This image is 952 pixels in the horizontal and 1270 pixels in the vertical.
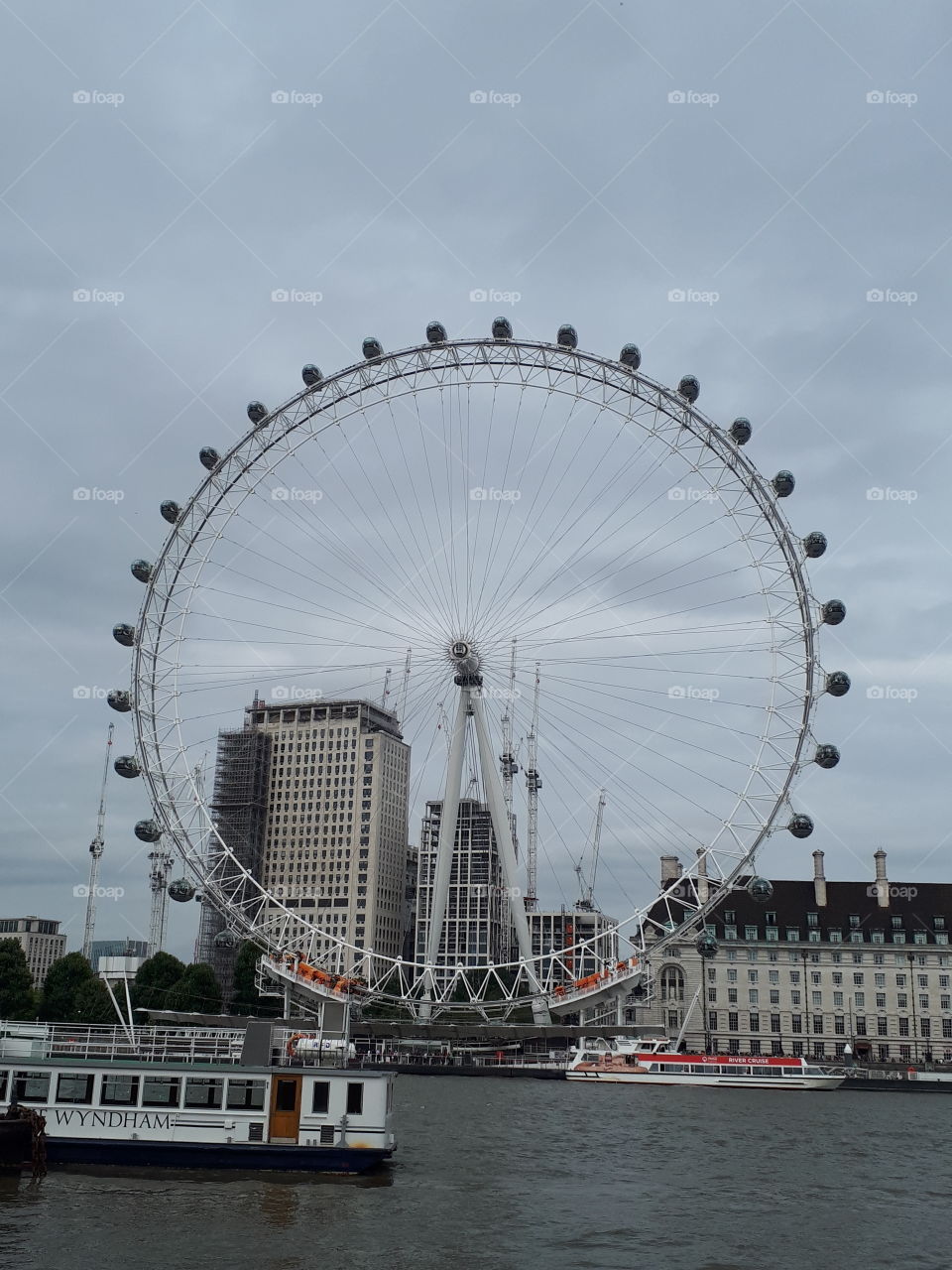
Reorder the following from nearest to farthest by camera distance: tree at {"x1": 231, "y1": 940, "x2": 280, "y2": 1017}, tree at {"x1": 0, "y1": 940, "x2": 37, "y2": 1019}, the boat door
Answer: the boat door
tree at {"x1": 0, "y1": 940, "x2": 37, "y2": 1019}
tree at {"x1": 231, "y1": 940, "x2": 280, "y2": 1017}

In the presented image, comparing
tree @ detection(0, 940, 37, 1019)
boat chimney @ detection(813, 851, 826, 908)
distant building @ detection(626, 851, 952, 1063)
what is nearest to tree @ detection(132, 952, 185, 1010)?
tree @ detection(0, 940, 37, 1019)

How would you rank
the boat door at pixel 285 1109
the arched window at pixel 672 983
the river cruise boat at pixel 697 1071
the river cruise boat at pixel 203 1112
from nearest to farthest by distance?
the river cruise boat at pixel 203 1112, the boat door at pixel 285 1109, the river cruise boat at pixel 697 1071, the arched window at pixel 672 983

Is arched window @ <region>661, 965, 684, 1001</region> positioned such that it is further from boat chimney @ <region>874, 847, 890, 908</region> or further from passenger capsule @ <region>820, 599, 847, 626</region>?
passenger capsule @ <region>820, 599, 847, 626</region>

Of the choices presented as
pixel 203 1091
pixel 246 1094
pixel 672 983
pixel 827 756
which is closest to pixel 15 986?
pixel 672 983

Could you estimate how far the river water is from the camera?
30094mm

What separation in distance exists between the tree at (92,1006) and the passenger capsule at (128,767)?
1746 inches

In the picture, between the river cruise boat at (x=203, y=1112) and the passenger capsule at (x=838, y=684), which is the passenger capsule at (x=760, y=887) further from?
the river cruise boat at (x=203, y=1112)

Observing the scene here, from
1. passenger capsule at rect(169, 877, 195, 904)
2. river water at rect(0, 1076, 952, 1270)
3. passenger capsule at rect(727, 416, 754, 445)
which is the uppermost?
passenger capsule at rect(727, 416, 754, 445)

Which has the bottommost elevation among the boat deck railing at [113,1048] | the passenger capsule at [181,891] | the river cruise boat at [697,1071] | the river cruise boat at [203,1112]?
the river cruise boat at [697,1071]

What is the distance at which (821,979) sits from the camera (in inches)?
5433

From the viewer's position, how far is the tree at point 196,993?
130250 millimetres

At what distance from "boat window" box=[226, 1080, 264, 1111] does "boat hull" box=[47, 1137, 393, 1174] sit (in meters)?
1.18

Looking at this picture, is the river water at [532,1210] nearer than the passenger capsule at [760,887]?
Yes

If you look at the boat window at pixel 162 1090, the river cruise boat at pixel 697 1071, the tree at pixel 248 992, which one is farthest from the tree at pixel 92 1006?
the boat window at pixel 162 1090
